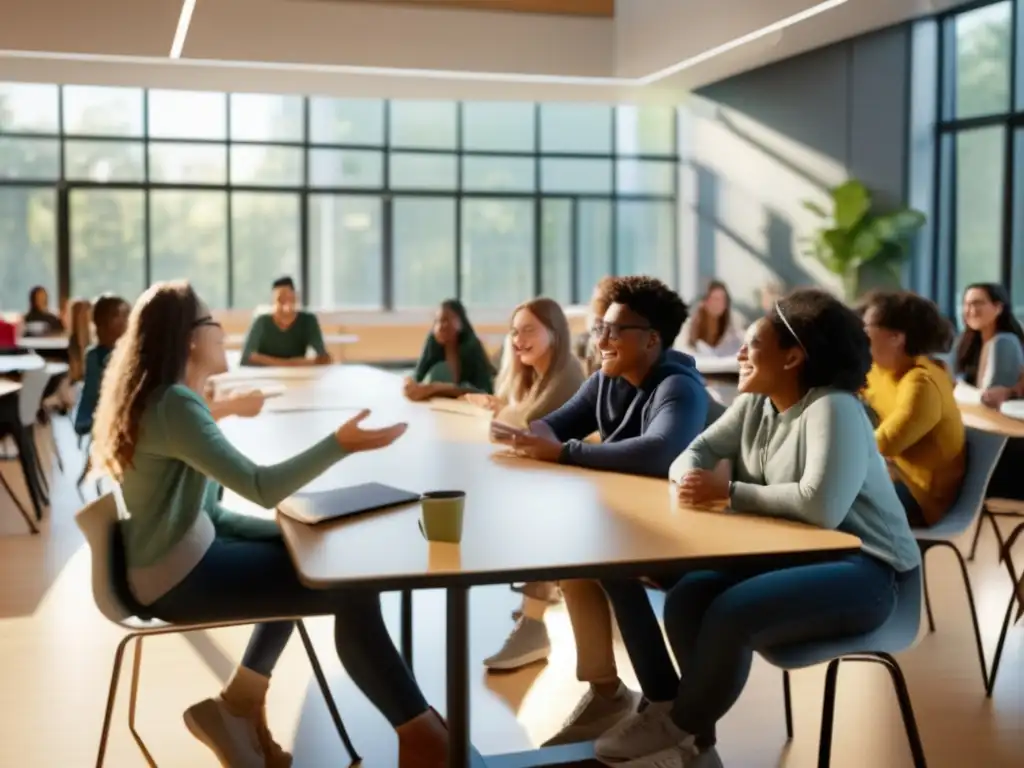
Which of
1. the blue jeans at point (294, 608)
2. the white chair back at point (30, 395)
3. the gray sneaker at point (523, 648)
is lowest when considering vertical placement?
the gray sneaker at point (523, 648)

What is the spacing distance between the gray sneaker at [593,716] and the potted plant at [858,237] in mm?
8600

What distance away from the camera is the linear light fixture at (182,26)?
11.0 m

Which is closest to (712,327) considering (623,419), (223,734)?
(623,419)

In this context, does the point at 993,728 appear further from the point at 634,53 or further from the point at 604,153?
the point at 604,153

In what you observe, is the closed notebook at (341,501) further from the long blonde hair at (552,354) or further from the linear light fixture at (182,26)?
the linear light fixture at (182,26)

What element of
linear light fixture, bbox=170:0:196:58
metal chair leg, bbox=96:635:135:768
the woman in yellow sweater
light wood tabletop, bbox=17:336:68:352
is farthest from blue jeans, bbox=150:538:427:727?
linear light fixture, bbox=170:0:196:58

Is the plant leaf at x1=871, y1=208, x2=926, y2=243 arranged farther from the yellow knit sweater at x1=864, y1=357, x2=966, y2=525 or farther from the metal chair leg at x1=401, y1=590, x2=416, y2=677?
the metal chair leg at x1=401, y1=590, x2=416, y2=677

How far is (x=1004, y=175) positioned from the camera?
33.5ft

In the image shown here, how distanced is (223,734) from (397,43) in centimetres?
1025

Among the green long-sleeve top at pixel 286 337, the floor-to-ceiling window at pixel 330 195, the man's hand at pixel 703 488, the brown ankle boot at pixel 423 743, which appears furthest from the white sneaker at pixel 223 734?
the floor-to-ceiling window at pixel 330 195

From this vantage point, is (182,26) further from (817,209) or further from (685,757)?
(685,757)

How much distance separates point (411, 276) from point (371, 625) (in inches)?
537

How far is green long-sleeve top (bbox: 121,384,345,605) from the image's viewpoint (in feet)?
Answer: 8.16

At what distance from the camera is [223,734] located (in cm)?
286
